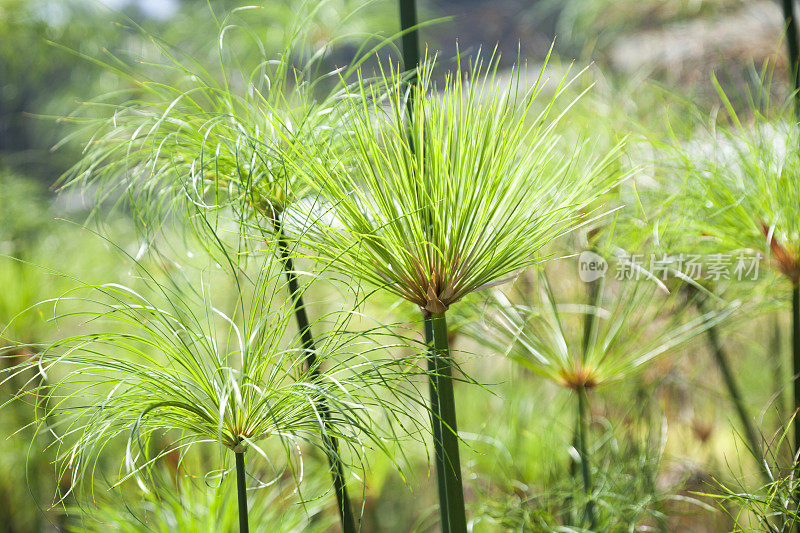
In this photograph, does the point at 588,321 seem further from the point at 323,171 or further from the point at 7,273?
the point at 7,273


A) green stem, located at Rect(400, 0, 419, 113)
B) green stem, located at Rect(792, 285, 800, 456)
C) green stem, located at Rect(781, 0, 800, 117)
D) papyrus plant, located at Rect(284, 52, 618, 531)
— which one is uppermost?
green stem, located at Rect(781, 0, 800, 117)

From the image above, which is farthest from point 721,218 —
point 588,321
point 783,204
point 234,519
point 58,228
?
point 58,228

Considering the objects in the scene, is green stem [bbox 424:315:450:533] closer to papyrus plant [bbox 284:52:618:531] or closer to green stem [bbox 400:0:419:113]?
papyrus plant [bbox 284:52:618:531]

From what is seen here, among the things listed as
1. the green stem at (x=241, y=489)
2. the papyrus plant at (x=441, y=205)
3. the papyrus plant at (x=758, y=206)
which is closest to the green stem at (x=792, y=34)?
the papyrus plant at (x=758, y=206)

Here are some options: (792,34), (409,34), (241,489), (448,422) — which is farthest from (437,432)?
(792,34)

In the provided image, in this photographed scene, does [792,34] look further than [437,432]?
Yes

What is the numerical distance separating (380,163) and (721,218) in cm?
42

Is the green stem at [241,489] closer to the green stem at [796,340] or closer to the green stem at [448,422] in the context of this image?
the green stem at [448,422]

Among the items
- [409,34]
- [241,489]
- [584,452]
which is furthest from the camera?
[584,452]

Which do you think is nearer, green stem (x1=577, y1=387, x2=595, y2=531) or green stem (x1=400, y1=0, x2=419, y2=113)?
green stem (x1=400, y1=0, x2=419, y2=113)

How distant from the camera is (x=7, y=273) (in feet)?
4.02

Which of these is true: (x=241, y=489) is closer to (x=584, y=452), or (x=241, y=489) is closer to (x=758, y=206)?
(x=584, y=452)

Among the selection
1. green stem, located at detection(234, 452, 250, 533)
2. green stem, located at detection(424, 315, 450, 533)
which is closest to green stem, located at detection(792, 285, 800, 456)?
green stem, located at detection(424, 315, 450, 533)

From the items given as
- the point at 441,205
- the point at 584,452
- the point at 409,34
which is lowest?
the point at 584,452
